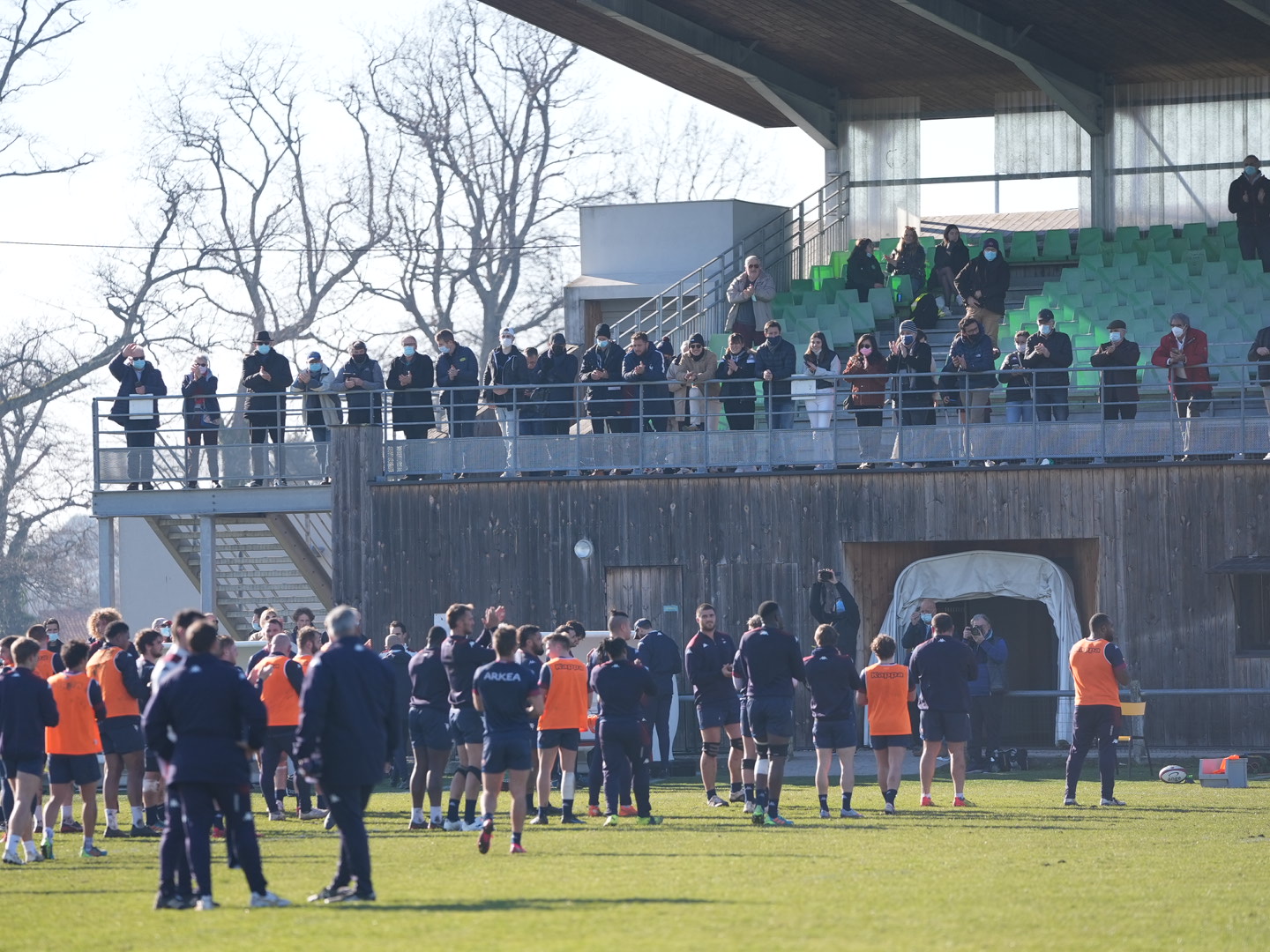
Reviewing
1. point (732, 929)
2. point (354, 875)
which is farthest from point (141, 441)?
point (732, 929)

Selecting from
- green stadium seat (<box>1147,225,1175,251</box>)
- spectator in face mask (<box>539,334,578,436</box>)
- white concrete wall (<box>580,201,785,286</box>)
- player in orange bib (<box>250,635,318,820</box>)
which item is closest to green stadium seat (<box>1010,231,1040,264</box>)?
green stadium seat (<box>1147,225,1175,251</box>)

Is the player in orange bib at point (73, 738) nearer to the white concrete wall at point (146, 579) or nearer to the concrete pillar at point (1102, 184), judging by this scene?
the concrete pillar at point (1102, 184)

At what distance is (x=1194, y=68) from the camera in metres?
33.7

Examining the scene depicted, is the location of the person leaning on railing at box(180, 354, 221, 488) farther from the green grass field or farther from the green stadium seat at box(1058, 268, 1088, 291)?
the green stadium seat at box(1058, 268, 1088, 291)

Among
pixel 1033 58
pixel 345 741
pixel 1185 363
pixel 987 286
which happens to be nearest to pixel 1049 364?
pixel 1185 363

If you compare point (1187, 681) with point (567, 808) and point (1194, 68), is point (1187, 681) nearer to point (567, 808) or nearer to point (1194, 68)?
point (567, 808)

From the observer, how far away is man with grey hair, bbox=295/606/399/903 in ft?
37.6

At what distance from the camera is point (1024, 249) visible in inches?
1297

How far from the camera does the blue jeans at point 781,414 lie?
82.9 feet

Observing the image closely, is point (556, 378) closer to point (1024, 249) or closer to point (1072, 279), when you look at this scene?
point (1072, 279)

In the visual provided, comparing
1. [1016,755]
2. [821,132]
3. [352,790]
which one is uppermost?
[821,132]

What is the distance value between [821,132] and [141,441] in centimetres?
1429

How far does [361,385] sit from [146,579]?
56.8 ft

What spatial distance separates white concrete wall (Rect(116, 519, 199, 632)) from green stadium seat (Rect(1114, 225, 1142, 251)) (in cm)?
1955
